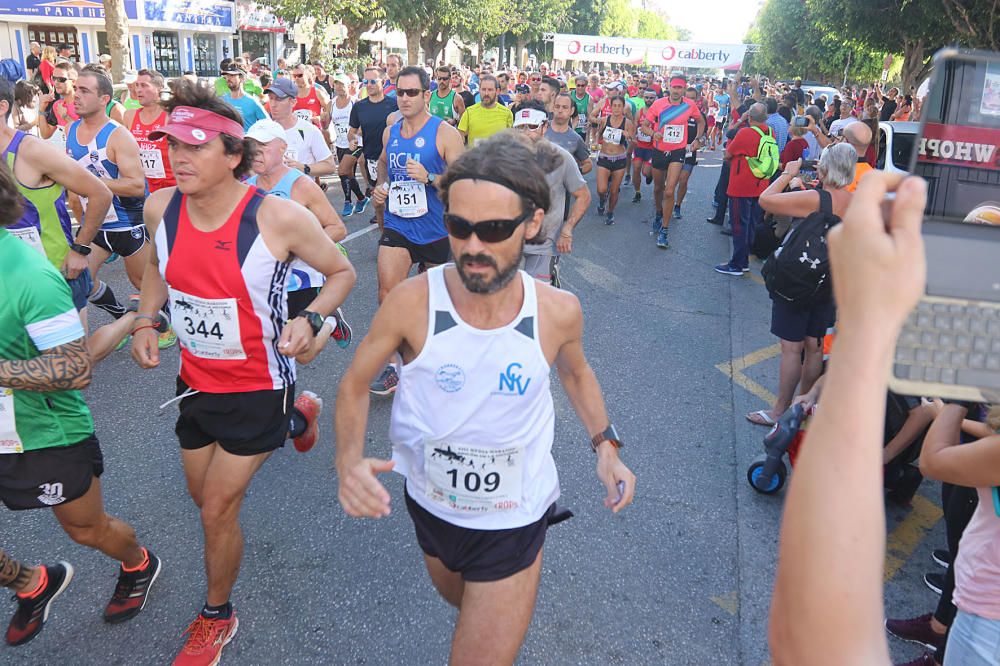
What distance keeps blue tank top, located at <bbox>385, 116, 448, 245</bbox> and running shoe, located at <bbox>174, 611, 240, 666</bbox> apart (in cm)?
328

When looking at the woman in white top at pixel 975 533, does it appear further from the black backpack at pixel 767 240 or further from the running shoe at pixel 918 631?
the black backpack at pixel 767 240

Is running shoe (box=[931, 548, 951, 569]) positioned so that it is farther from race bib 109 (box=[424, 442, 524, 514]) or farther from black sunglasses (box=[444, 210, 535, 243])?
black sunglasses (box=[444, 210, 535, 243])

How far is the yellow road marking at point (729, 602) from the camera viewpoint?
3.20 meters

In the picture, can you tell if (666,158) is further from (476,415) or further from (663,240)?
(476,415)

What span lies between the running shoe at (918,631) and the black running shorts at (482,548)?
188cm

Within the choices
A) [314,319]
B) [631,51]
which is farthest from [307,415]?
[631,51]

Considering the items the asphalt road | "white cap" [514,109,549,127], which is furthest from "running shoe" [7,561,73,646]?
"white cap" [514,109,549,127]

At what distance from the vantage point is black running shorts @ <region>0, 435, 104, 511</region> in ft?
8.48

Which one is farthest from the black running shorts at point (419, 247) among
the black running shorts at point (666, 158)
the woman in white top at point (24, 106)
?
the black running shorts at point (666, 158)

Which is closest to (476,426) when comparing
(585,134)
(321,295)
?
(321,295)

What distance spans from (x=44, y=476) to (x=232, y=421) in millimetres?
652

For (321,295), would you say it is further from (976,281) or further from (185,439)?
(976,281)

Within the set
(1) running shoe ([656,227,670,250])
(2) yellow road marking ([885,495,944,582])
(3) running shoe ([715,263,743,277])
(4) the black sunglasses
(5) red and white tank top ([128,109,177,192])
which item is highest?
(4) the black sunglasses

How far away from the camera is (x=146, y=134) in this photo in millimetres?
6348
